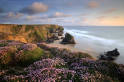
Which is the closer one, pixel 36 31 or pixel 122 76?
pixel 122 76

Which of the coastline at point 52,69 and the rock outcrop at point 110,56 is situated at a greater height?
the coastline at point 52,69

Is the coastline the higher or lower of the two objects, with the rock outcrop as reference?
higher

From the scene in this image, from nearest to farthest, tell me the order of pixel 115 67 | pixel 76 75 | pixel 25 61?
pixel 76 75, pixel 115 67, pixel 25 61

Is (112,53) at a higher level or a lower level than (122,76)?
lower

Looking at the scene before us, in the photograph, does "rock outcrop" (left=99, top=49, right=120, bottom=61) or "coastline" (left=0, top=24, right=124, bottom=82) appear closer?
"coastline" (left=0, top=24, right=124, bottom=82)

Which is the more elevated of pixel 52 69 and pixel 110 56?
pixel 52 69

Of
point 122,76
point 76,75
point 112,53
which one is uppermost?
point 76,75

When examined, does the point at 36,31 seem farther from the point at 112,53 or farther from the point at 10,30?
the point at 112,53

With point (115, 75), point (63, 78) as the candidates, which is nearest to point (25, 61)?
point (63, 78)

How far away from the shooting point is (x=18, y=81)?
4.69m

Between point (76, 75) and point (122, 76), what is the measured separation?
375cm

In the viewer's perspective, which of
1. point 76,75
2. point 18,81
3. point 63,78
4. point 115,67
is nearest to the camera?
point 18,81

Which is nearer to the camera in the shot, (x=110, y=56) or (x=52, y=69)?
(x=52, y=69)

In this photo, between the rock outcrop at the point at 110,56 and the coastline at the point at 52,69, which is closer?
the coastline at the point at 52,69
